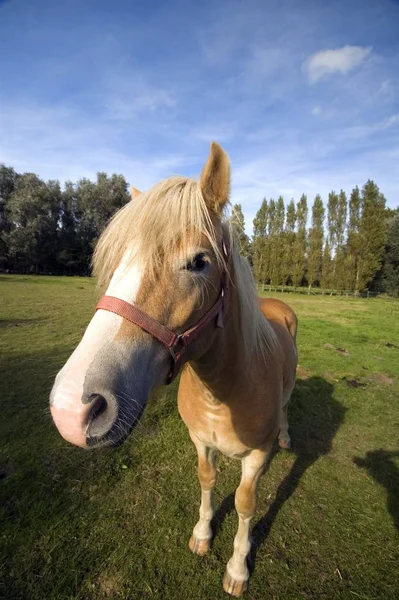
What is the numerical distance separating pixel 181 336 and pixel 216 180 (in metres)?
0.90

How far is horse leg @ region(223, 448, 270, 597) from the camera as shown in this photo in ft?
7.75

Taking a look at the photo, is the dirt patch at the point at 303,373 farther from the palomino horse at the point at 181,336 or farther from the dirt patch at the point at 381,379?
the palomino horse at the point at 181,336

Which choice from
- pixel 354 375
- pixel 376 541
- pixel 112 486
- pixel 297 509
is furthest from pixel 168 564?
pixel 354 375

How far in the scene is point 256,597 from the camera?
2320 mm

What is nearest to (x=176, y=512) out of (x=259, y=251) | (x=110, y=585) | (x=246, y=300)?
(x=110, y=585)

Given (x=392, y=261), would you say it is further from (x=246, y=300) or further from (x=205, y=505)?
(x=246, y=300)

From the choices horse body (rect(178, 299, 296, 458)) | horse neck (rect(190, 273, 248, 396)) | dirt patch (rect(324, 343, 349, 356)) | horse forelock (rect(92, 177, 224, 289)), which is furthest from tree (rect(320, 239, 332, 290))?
horse forelock (rect(92, 177, 224, 289))

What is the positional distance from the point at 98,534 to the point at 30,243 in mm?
42484

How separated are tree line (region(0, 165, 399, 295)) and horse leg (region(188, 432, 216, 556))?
28.0m

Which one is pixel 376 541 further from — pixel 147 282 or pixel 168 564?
pixel 147 282

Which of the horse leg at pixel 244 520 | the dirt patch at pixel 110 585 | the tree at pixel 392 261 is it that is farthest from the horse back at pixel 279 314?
the tree at pixel 392 261

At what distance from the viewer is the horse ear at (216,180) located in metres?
1.57

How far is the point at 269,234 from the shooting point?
40.6 metres

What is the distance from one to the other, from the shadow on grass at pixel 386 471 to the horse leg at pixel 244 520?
71.3 inches
